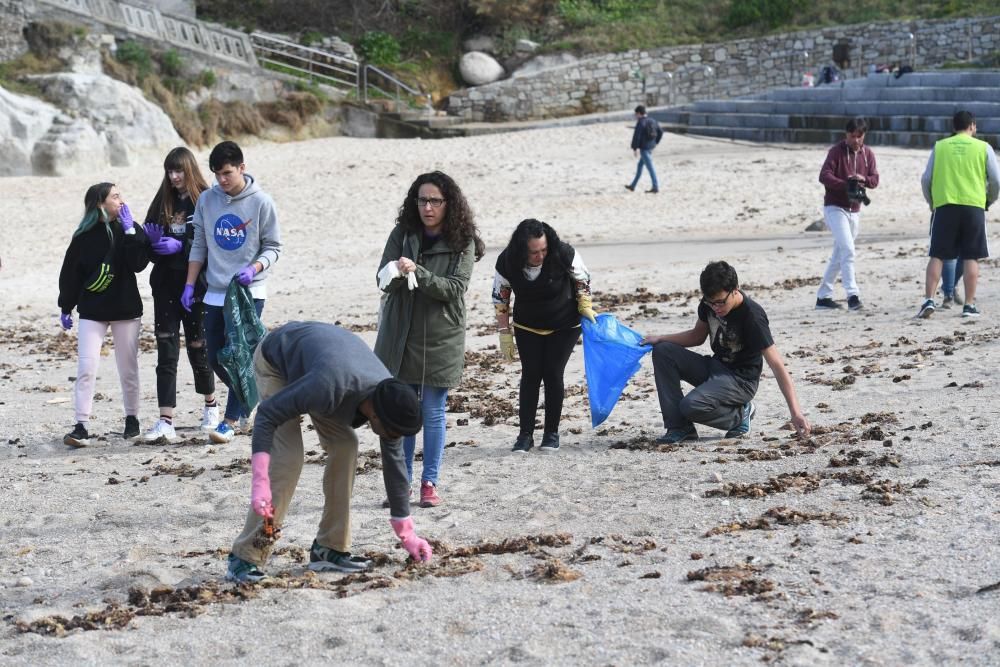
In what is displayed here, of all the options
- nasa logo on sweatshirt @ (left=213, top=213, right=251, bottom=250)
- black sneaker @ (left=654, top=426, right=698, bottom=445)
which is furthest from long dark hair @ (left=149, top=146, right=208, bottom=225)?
black sneaker @ (left=654, top=426, right=698, bottom=445)

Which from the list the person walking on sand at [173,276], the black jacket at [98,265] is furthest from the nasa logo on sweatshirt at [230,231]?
the black jacket at [98,265]

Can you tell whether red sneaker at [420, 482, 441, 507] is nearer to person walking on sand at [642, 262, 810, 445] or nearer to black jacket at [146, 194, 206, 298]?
person walking on sand at [642, 262, 810, 445]

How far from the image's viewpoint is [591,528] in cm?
603

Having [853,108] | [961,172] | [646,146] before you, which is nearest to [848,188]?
[961,172]

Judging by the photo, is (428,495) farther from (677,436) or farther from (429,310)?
(677,436)

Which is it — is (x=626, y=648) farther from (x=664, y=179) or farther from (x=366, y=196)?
(x=664, y=179)

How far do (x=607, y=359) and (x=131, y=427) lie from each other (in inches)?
117

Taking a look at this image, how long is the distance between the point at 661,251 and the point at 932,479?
10793mm

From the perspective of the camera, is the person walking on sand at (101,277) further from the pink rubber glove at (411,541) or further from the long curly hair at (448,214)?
the pink rubber glove at (411,541)

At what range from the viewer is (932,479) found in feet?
20.4

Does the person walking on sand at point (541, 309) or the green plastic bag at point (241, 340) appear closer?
the green plastic bag at point (241, 340)

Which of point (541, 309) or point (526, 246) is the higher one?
point (526, 246)

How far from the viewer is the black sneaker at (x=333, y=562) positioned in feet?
18.1

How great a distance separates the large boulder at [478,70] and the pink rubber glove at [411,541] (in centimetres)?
2902
